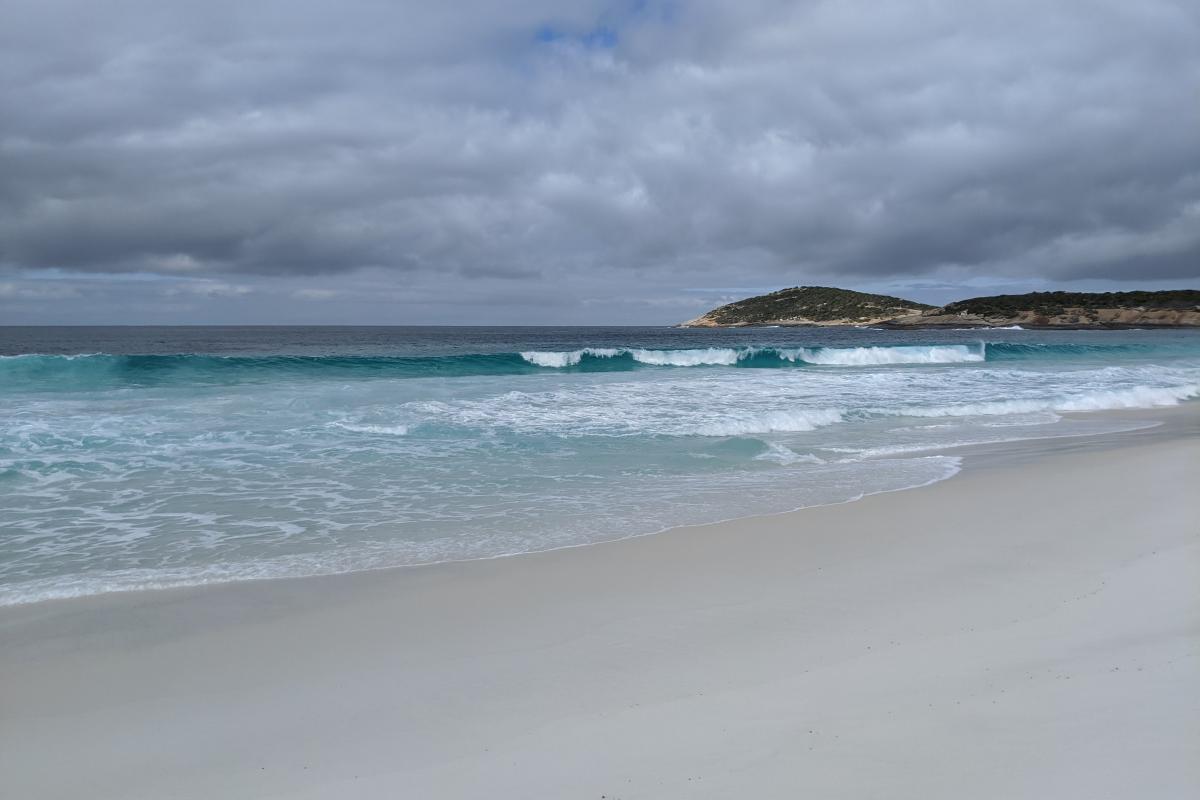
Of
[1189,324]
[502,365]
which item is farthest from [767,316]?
[502,365]

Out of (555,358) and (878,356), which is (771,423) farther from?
(878,356)

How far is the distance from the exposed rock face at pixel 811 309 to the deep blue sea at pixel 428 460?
95410 mm

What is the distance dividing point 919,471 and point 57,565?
28.0 feet

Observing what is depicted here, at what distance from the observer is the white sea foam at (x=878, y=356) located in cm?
3962

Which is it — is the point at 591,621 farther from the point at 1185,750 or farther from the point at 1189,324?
the point at 1189,324

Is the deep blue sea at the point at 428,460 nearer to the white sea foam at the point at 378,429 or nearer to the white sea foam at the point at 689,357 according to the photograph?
the white sea foam at the point at 378,429

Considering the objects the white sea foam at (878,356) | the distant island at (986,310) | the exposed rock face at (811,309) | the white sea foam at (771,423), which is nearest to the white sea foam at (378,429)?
the white sea foam at (771,423)

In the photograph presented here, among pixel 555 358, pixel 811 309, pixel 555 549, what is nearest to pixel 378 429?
pixel 555 549

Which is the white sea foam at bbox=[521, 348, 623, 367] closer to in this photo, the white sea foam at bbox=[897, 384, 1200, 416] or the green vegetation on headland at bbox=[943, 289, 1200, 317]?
the white sea foam at bbox=[897, 384, 1200, 416]

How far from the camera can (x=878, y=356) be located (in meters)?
40.2

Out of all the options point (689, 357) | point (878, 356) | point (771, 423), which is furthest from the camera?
point (689, 357)

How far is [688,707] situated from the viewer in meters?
3.19

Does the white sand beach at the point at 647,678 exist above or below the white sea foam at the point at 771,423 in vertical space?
below

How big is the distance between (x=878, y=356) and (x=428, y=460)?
34653 mm
